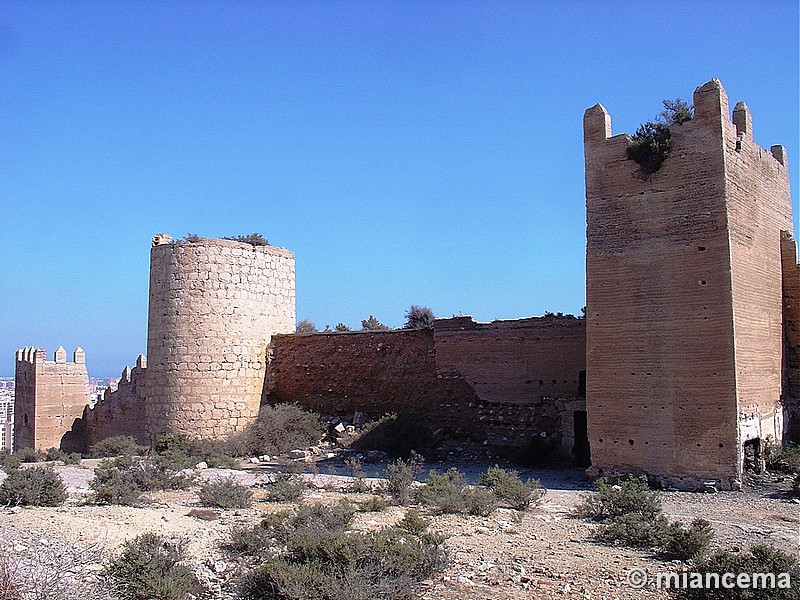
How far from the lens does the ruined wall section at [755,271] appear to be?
1222 centimetres

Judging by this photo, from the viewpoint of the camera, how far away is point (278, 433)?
17344 mm

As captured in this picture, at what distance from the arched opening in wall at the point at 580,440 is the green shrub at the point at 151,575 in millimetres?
9722

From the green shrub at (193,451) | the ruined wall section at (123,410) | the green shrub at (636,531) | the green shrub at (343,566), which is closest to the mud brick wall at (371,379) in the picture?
the green shrub at (193,451)

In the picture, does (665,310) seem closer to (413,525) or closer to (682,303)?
(682,303)

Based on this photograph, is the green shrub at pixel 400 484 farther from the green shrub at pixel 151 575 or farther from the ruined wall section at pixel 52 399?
the ruined wall section at pixel 52 399

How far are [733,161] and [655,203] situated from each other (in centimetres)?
142

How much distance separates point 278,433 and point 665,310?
9.18 m

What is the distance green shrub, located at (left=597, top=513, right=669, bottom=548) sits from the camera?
8070 millimetres

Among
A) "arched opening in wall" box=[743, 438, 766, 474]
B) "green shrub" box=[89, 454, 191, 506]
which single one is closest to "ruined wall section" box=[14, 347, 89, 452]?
"green shrub" box=[89, 454, 191, 506]

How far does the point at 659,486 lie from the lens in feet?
40.1

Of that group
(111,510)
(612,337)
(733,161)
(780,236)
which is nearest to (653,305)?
(612,337)

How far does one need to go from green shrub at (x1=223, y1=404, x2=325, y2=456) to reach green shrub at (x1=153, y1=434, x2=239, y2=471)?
1.48 feet

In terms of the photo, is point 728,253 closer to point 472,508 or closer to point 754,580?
point 472,508

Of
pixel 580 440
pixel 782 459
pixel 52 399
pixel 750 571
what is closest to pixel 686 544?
pixel 750 571
